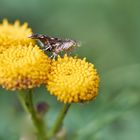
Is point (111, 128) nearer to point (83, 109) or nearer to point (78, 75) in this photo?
point (83, 109)

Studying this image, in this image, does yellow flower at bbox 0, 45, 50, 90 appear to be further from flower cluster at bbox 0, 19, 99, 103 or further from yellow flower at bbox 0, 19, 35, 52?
yellow flower at bbox 0, 19, 35, 52

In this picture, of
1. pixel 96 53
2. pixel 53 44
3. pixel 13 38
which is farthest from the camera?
pixel 96 53

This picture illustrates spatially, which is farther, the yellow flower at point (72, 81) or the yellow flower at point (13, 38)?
the yellow flower at point (13, 38)

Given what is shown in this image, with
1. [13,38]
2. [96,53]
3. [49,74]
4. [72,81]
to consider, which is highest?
[96,53]

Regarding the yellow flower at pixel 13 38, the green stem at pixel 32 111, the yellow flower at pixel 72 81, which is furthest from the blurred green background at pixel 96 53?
the yellow flower at pixel 72 81

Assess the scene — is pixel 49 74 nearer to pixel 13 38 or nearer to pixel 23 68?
pixel 23 68

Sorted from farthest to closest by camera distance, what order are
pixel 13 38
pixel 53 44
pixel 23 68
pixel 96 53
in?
pixel 96 53 < pixel 13 38 < pixel 53 44 < pixel 23 68

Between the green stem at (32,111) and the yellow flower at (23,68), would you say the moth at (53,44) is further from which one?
the green stem at (32,111)

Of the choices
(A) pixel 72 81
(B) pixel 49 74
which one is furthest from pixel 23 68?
Result: (A) pixel 72 81
